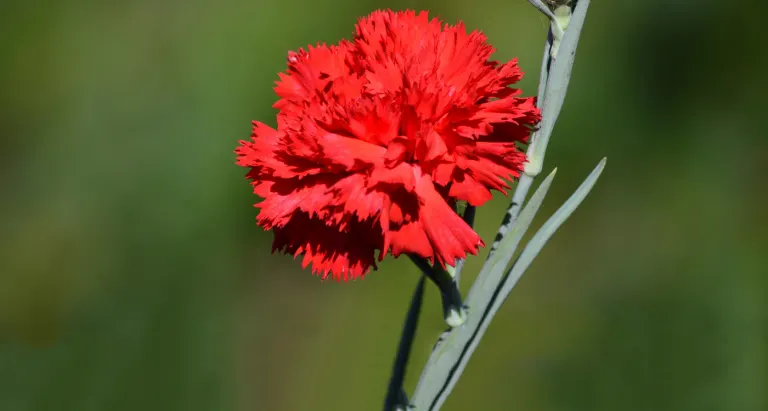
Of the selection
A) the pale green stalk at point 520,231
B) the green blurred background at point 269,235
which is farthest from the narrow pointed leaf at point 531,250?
the green blurred background at point 269,235

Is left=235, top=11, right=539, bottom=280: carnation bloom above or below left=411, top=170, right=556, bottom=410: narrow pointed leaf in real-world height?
above

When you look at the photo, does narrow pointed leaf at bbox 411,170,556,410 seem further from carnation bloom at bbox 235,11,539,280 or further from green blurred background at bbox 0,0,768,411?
green blurred background at bbox 0,0,768,411

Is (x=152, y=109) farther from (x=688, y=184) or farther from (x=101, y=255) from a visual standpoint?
(x=688, y=184)

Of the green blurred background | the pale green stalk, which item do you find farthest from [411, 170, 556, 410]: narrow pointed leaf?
the green blurred background

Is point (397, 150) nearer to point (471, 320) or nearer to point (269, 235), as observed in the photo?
point (471, 320)

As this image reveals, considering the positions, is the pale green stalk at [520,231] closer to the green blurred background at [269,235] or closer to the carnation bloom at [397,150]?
the carnation bloom at [397,150]

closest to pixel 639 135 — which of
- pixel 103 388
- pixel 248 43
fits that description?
pixel 248 43

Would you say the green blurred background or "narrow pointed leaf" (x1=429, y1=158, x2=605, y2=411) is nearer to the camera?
"narrow pointed leaf" (x1=429, y1=158, x2=605, y2=411)
